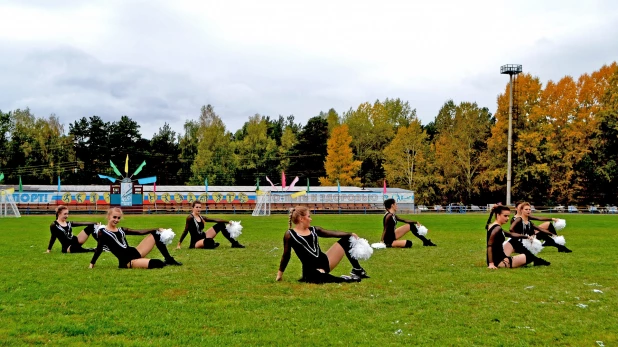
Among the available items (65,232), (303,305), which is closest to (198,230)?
(65,232)

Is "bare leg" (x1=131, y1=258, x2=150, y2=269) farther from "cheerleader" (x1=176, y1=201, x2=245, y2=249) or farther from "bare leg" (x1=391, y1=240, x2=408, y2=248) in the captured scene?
"bare leg" (x1=391, y1=240, x2=408, y2=248)

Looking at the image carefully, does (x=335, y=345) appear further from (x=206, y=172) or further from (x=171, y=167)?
(x=171, y=167)

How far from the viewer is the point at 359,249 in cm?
1059

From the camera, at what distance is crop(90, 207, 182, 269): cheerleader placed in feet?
42.2

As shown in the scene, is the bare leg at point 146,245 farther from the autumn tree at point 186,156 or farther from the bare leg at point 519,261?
the autumn tree at point 186,156

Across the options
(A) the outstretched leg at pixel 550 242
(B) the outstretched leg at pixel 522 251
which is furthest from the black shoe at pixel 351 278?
(A) the outstretched leg at pixel 550 242

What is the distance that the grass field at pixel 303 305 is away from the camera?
6.89m

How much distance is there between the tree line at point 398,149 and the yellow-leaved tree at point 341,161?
168 millimetres

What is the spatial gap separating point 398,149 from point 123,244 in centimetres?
7433

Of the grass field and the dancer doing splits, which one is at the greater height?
the dancer doing splits

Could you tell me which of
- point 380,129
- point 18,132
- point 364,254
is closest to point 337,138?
point 380,129

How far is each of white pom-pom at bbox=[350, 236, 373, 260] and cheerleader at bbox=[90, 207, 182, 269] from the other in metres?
5.24

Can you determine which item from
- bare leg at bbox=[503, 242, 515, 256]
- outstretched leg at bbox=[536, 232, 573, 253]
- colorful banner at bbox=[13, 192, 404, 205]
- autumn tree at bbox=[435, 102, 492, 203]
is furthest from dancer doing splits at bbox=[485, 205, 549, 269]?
autumn tree at bbox=[435, 102, 492, 203]

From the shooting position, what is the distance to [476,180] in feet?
256
